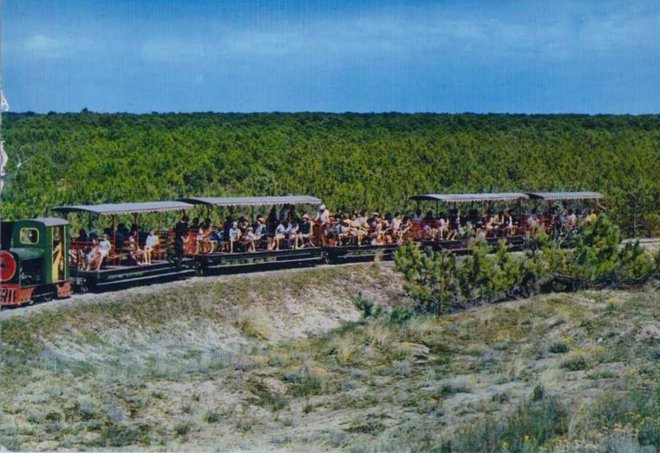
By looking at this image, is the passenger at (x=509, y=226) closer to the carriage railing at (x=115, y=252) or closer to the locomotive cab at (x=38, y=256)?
the carriage railing at (x=115, y=252)

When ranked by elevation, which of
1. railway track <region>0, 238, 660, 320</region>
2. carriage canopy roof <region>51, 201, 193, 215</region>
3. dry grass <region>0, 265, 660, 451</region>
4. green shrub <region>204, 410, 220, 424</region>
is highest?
carriage canopy roof <region>51, 201, 193, 215</region>

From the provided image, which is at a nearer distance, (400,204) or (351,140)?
(400,204)

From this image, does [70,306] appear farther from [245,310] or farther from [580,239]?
[580,239]

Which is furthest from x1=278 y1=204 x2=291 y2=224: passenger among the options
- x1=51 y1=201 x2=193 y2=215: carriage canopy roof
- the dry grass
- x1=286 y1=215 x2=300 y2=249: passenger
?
x1=51 y1=201 x2=193 y2=215: carriage canopy roof

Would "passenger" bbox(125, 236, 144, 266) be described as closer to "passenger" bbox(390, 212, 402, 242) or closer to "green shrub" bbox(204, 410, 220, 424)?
"green shrub" bbox(204, 410, 220, 424)

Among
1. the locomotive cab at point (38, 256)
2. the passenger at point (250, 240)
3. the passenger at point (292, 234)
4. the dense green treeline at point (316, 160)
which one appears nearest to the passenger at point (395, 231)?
the passenger at point (292, 234)

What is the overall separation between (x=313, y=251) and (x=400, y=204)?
13.1m

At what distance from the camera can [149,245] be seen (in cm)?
2491

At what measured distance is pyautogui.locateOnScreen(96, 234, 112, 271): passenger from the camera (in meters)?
23.1

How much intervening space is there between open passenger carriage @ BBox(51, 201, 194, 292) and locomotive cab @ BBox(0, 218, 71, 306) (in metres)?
0.47

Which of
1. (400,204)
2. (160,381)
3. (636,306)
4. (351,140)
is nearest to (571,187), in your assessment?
(400,204)

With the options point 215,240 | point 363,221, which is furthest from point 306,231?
point 215,240

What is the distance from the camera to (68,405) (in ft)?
51.5

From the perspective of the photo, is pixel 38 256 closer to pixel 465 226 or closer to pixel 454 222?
pixel 454 222
